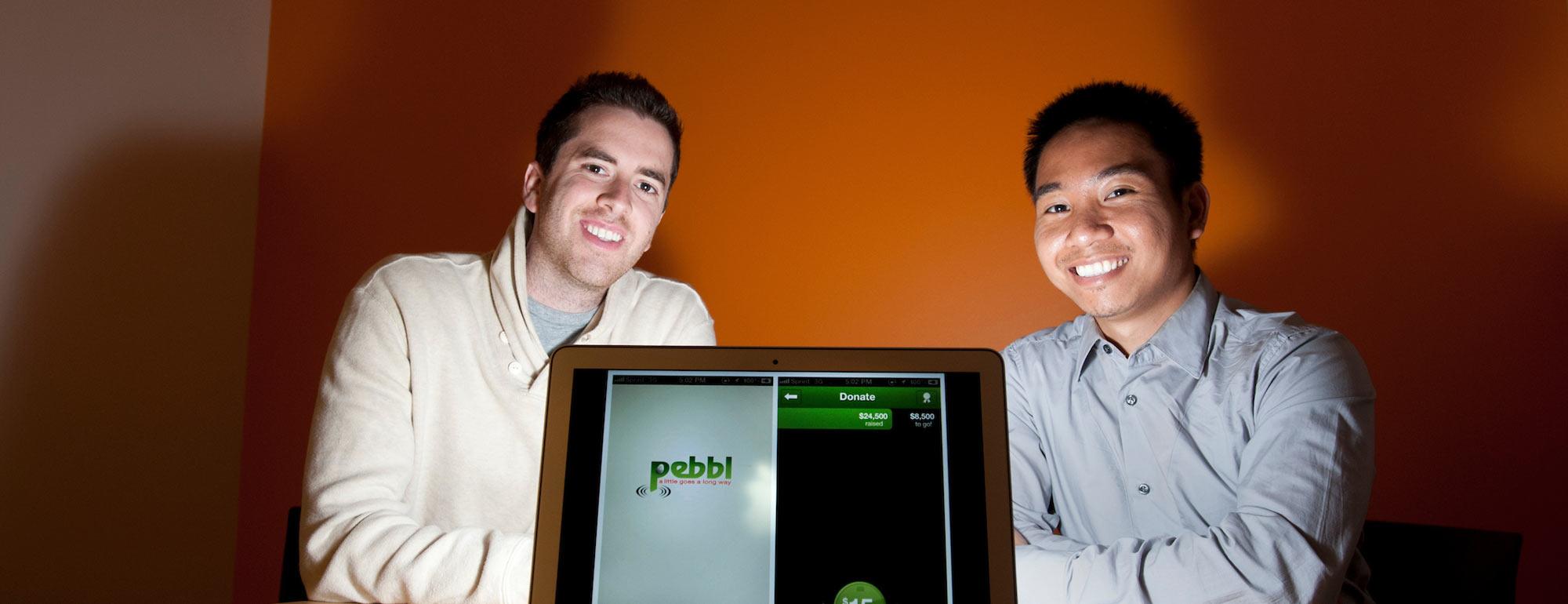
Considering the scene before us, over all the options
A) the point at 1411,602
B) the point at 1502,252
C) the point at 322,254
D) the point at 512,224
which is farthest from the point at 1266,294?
the point at 322,254

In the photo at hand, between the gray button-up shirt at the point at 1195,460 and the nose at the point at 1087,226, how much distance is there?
0.17 meters

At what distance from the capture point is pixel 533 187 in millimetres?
1803

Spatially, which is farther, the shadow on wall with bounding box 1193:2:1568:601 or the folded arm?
the shadow on wall with bounding box 1193:2:1568:601

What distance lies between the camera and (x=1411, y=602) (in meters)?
1.40

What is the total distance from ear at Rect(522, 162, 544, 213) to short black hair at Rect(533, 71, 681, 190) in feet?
0.06

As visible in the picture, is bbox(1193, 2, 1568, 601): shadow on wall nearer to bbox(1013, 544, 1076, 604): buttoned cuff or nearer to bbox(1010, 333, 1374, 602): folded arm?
bbox(1010, 333, 1374, 602): folded arm

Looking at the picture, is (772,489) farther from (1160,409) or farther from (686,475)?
(1160,409)

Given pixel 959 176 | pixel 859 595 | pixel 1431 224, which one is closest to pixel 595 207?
pixel 959 176

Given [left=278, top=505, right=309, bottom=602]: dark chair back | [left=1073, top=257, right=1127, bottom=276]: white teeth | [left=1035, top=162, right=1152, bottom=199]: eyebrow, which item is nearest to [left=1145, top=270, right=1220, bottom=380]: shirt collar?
[left=1073, top=257, right=1127, bottom=276]: white teeth

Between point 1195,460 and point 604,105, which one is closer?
point 1195,460

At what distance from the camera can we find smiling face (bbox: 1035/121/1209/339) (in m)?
1.54

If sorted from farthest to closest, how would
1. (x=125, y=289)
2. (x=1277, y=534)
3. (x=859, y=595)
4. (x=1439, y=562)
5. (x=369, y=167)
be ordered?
(x=369, y=167) → (x=125, y=289) → (x=1439, y=562) → (x=1277, y=534) → (x=859, y=595)

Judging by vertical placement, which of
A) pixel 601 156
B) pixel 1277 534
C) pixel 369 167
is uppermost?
→ pixel 369 167

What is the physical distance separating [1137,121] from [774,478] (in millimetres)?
1082
